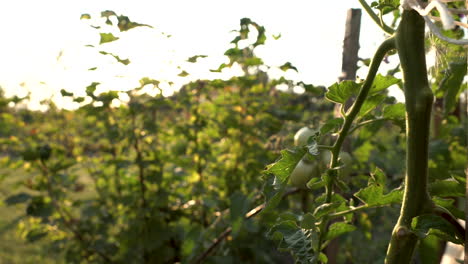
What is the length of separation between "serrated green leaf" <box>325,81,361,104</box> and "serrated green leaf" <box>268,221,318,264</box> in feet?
0.73

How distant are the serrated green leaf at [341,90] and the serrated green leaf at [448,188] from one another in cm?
20

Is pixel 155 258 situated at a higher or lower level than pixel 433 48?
lower

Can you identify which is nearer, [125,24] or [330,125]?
[330,125]

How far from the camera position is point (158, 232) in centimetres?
226

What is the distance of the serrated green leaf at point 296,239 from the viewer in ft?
2.19

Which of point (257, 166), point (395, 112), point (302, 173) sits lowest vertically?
point (257, 166)

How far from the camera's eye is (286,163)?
0.65m

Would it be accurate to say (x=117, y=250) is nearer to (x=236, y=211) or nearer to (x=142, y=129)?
(x=142, y=129)

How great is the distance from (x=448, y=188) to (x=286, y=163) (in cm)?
28

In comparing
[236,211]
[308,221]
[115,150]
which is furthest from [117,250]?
[308,221]

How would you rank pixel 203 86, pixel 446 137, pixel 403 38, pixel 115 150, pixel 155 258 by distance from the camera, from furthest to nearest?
pixel 115 150 → pixel 155 258 → pixel 203 86 → pixel 446 137 → pixel 403 38

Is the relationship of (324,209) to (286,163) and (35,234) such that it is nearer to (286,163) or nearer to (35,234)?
(286,163)

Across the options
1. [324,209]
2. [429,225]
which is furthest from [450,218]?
[324,209]

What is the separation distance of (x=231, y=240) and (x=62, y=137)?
2042 millimetres
